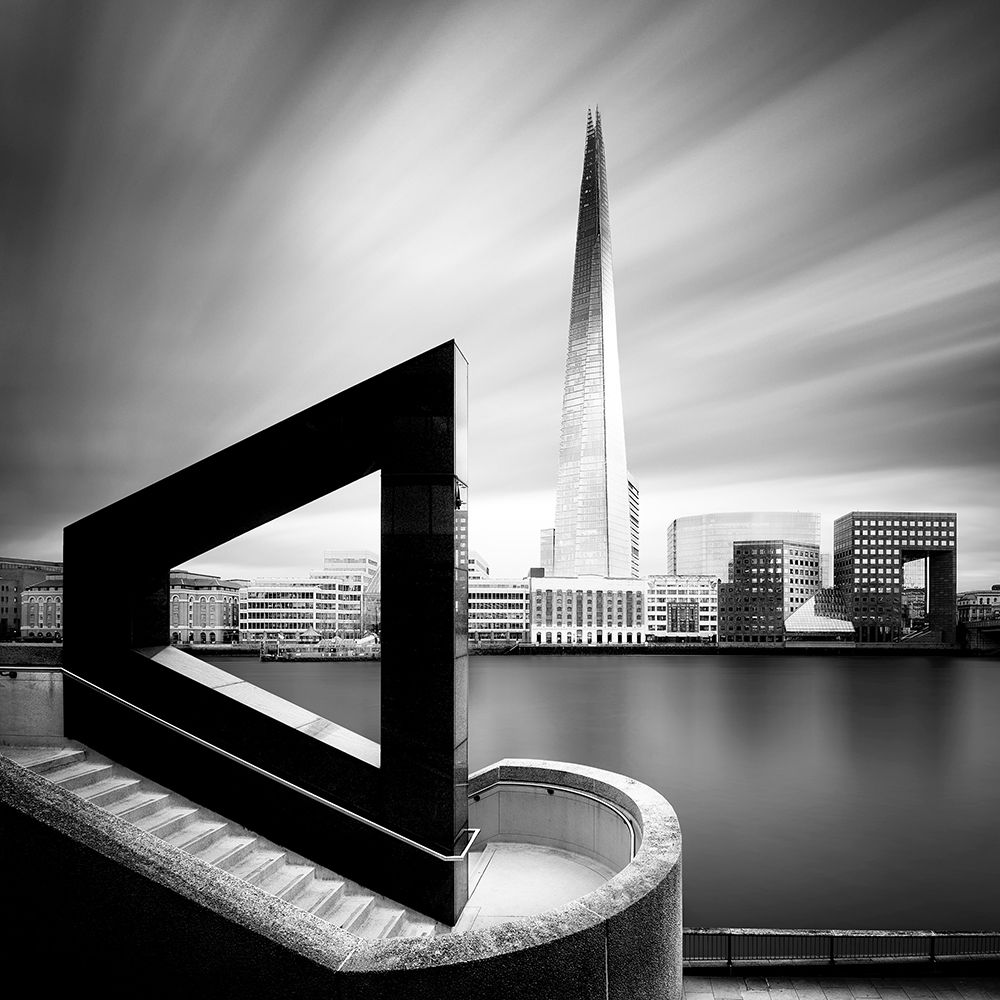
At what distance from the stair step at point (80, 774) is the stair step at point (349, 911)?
187 centimetres

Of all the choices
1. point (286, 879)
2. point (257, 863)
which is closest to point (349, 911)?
point (286, 879)

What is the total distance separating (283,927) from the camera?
3027mm

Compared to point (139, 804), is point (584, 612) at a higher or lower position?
lower

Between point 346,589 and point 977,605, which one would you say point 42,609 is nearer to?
point 346,589

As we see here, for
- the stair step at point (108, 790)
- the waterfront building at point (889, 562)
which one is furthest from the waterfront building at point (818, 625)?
the stair step at point (108, 790)

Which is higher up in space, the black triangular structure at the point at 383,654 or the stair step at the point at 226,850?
the black triangular structure at the point at 383,654

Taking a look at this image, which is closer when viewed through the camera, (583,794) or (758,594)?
(583,794)

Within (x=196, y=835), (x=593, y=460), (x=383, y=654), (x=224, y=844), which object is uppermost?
(x=593, y=460)

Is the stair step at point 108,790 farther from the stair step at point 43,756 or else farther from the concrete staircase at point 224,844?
the stair step at point 43,756

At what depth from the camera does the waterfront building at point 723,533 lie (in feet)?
504

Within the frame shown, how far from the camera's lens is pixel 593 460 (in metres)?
114

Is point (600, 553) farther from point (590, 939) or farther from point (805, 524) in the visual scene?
point (590, 939)

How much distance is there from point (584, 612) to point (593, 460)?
958 inches

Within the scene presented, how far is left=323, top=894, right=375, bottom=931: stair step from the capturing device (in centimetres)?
460
